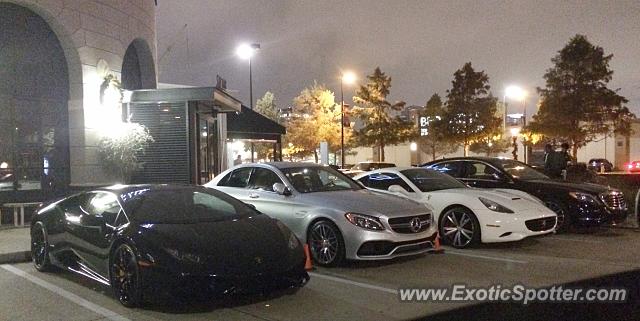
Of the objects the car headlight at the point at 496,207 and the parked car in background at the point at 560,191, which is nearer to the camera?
the car headlight at the point at 496,207

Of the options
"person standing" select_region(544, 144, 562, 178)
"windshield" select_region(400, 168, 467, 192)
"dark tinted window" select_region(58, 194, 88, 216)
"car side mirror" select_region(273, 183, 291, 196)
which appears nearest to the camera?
"dark tinted window" select_region(58, 194, 88, 216)

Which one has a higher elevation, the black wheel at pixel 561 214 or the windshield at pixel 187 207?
the windshield at pixel 187 207

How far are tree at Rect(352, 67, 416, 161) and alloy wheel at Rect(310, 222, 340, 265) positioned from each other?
33.3 metres

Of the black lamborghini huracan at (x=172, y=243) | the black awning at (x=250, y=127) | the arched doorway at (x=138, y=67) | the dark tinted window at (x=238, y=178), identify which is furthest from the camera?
the black awning at (x=250, y=127)

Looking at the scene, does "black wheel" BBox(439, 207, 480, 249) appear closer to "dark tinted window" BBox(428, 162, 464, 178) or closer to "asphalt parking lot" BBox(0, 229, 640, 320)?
"asphalt parking lot" BBox(0, 229, 640, 320)

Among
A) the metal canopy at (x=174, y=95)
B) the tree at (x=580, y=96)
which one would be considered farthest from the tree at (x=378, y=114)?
the metal canopy at (x=174, y=95)

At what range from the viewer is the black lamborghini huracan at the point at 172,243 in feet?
18.0

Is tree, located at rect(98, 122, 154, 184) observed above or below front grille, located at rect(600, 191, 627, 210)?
above

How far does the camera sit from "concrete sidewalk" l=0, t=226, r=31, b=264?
8.84 metres

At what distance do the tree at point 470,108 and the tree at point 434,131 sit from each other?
42.0 inches

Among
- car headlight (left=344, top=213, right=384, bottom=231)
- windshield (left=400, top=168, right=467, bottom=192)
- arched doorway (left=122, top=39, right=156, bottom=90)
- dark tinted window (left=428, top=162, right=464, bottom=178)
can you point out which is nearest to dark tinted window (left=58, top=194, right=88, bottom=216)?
car headlight (left=344, top=213, right=384, bottom=231)

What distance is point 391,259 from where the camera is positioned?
26.7ft

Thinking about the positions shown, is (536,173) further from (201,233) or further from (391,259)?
(201,233)

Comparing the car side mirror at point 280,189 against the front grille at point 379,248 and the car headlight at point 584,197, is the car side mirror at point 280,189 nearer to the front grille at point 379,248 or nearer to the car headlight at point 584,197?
the front grille at point 379,248
